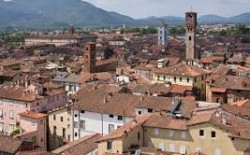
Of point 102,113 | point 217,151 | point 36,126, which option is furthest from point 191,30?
point 217,151

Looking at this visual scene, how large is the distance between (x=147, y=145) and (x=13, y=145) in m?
13.0

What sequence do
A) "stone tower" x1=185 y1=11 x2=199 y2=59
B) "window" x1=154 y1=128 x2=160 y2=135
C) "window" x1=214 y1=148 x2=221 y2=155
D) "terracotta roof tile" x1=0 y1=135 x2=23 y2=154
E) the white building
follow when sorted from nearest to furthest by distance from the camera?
"window" x1=214 y1=148 x2=221 y2=155 < "window" x1=154 y1=128 x2=160 y2=135 < "terracotta roof tile" x1=0 y1=135 x2=23 y2=154 < the white building < "stone tower" x1=185 y1=11 x2=199 y2=59

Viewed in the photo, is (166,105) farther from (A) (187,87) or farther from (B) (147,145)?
(A) (187,87)

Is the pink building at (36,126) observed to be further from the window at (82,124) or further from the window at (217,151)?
the window at (217,151)

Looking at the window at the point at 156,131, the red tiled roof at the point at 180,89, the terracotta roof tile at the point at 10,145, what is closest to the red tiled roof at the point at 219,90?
the red tiled roof at the point at 180,89

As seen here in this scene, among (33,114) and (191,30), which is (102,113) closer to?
(33,114)

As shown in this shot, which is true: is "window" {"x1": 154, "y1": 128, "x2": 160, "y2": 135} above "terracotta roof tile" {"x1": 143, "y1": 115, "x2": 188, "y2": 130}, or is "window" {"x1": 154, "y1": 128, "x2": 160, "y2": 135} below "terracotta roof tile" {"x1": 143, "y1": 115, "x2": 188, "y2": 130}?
below

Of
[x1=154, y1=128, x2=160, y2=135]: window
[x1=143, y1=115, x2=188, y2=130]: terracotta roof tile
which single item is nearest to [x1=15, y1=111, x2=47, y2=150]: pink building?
[x1=143, y1=115, x2=188, y2=130]: terracotta roof tile

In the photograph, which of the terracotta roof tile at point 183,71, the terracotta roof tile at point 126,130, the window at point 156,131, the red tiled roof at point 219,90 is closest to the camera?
the terracotta roof tile at point 126,130

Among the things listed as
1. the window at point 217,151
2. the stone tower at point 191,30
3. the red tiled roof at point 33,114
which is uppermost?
the stone tower at point 191,30

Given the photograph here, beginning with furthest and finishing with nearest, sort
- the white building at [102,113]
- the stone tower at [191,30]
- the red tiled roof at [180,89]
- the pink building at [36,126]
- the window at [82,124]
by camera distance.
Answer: the stone tower at [191,30] → the red tiled roof at [180,89] → the pink building at [36,126] → the window at [82,124] → the white building at [102,113]

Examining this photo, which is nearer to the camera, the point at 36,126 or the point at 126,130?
the point at 126,130

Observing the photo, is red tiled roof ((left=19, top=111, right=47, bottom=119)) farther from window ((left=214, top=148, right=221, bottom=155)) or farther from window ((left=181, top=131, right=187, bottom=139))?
window ((left=214, top=148, right=221, bottom=155))

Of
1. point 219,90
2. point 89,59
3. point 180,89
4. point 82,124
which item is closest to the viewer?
point 82,124
